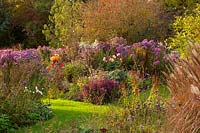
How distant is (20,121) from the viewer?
9.43 metres

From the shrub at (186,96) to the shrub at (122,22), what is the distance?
14.1 meters

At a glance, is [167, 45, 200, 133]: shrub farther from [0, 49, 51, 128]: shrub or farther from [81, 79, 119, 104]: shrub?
[81, 79, 119, 104]: shrub

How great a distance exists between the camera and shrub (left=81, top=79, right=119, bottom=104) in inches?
481

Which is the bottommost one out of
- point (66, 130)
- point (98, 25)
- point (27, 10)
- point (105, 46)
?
point (66, 130)

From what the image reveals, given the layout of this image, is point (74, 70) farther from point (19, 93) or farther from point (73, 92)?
point (19, 93)

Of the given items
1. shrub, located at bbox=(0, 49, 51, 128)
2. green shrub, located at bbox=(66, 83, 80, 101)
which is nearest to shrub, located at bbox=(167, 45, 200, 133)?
shrub, located at bbox=(0, 49, 51, 128)

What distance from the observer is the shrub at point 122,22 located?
21.4m

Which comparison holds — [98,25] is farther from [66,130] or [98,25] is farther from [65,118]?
[66,130]

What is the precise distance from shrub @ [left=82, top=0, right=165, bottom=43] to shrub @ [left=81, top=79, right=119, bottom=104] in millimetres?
8476

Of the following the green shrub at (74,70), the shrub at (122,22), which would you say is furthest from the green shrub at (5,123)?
the shrub at (122,22)

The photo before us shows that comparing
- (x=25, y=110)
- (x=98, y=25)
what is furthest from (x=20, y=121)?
(x=98, y=25)

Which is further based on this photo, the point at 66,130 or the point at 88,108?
the point at 88,108

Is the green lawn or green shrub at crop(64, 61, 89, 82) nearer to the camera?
the green lawn

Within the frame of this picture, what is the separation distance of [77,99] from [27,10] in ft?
60.1
